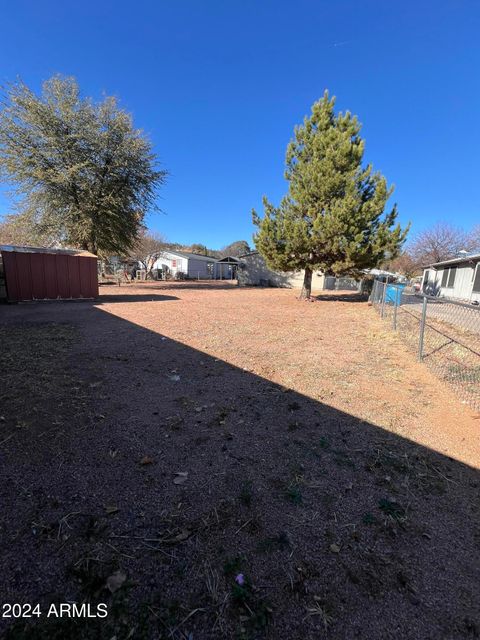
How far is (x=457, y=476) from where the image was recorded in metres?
2.37

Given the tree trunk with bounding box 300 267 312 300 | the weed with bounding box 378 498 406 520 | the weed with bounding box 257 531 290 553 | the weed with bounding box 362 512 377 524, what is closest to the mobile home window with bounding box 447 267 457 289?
the tree trunk with bounding box 300 267 312 300

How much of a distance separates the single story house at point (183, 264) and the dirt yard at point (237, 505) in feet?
118

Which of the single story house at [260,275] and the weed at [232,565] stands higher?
the single story house at [260,275]

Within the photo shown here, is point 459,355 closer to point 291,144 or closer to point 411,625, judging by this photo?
point 411,625

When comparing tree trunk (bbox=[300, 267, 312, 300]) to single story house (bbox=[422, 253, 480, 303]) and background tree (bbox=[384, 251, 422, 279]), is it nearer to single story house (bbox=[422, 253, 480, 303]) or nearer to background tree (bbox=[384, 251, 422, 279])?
single story house (bbox=[422, 253, 480, 303])

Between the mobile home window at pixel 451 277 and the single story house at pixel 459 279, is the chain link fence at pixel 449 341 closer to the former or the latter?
the single story house at pixel 459 279

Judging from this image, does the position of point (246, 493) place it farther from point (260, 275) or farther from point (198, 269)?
point (198, 269)

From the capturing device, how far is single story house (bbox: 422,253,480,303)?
16203 mm

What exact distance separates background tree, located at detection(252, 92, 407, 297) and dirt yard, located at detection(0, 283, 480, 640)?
29.8ft

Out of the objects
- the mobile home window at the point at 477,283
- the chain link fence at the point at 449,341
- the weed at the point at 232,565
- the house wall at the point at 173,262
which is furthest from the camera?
the house wall at the point at 173,262

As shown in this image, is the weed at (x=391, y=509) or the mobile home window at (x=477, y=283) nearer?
the weed at (x=391, y=509)

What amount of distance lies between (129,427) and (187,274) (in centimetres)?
3755

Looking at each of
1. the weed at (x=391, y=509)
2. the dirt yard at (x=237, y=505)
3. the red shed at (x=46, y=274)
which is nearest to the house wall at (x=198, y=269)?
the red shed at (x=46, y=274)

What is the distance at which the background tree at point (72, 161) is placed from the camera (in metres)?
15.8
